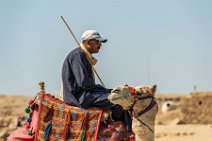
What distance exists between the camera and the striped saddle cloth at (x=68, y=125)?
24.6ft

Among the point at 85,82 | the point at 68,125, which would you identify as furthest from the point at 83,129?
the point at 85,82

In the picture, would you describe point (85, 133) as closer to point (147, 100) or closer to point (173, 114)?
point (147, 100)

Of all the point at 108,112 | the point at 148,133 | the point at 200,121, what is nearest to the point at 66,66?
the point at 108,112

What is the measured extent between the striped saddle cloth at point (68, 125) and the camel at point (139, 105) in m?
0.28

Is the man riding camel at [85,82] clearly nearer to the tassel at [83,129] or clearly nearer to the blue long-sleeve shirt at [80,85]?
the blue long-sleeve shirt at [80,85]

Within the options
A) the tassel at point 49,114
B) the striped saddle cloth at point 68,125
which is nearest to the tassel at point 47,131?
the striped saddle cloth at point 68,125

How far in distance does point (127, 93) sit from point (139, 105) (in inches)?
7.7

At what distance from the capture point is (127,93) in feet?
23.6

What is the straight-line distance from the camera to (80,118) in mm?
7664

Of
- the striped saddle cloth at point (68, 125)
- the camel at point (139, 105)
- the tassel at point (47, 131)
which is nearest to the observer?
the camel at point (139, 105)

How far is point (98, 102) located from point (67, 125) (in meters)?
0.48

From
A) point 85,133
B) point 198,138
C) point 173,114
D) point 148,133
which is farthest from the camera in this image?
point 173,114

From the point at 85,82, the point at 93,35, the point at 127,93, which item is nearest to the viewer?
the point at 127,93

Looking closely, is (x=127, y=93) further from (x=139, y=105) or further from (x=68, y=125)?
(x=68, y=125)
